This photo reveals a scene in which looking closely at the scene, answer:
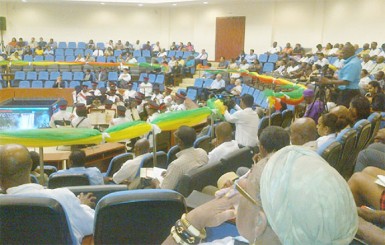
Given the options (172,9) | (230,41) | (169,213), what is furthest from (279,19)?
(169,213)

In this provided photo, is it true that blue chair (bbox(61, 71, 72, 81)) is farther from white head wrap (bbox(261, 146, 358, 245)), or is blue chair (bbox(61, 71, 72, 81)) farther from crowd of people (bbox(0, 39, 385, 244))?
white head wrap (bbox(261, 146, 358, 245))

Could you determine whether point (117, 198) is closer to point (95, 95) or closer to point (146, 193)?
point (146, 193)

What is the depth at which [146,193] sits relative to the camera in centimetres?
213

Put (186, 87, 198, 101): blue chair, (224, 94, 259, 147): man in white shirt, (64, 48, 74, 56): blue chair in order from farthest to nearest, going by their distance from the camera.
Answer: (64, 48, 74, 56): blue chair < (186, 87, 198, 101): blue chair < (224, 94, 259, 147): man in white shirt

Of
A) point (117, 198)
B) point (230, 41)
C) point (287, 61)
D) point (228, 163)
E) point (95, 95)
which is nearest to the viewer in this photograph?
point (117, 198)

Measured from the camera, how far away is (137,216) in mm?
2184

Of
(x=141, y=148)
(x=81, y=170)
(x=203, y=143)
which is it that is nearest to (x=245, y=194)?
(x=81, y=170)

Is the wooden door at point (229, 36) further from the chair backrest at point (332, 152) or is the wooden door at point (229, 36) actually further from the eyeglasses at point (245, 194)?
the eyeglasses at point (245, 194)

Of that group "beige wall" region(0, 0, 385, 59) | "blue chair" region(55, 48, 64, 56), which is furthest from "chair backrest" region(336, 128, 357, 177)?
"blue chair" region(55, 48, 64, 56)

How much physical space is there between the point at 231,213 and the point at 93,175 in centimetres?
289

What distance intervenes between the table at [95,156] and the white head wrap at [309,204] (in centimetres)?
500

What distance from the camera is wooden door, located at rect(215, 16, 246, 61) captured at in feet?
66.9

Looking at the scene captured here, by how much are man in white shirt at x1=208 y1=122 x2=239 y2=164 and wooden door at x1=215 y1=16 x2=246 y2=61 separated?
16352 millimetres

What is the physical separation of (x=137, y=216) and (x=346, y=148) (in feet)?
7.29
